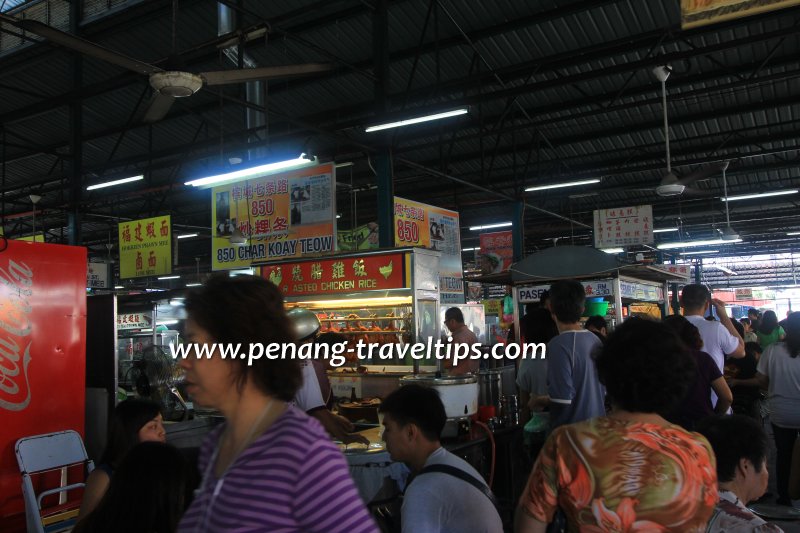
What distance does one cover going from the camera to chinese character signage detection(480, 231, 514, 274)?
15.1 m

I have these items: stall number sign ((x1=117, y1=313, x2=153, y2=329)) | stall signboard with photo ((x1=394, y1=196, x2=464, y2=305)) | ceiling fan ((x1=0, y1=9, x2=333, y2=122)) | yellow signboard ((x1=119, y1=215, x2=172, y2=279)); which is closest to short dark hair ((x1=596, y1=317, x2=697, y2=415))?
ceiling fan ((x1=0, y1=9, x2=333, y2=122))

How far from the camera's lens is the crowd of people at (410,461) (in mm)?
1123

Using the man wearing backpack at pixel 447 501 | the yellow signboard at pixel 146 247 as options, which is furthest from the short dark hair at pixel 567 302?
the yellow signboard at pixel 146 247

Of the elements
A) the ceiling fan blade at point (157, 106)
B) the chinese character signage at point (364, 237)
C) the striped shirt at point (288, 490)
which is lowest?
the striped shirt at point (288, 490)

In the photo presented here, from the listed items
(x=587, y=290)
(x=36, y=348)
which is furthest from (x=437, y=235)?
(x=36, y=348)

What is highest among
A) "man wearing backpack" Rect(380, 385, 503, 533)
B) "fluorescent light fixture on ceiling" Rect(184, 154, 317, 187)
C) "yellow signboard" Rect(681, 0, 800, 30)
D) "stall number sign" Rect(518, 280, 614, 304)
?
"fluorescent light fixture on ceiling" Rect(184, 154, 317, 187)

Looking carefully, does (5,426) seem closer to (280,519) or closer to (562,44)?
(280,519)

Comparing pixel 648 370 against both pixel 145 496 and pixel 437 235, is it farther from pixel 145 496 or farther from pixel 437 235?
pixel 437 235

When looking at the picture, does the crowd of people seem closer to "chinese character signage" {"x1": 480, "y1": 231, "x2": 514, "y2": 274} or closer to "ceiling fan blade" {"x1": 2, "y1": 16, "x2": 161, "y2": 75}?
"ceiling fan blade" {"x1": 2, "y1": 16, "x2": 161, "y2": 75}

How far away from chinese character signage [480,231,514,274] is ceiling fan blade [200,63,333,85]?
32.8 feet

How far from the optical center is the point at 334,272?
8797mm

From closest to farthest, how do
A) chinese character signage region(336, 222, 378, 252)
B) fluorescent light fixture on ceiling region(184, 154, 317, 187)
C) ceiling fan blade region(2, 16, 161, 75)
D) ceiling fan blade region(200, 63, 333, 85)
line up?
ceiling fan blade region(2, 16, 161, 75), ceiling fan blade region(200, 63, 333, 85), fluorescent light fixture on ceiling region(184, 154, 317, 187), chinese character signage region(336, 222, 378, 252)

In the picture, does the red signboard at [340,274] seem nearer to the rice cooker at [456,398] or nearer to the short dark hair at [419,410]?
the rice cooker at [456,398]

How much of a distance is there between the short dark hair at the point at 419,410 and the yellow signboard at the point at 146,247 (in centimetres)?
911
